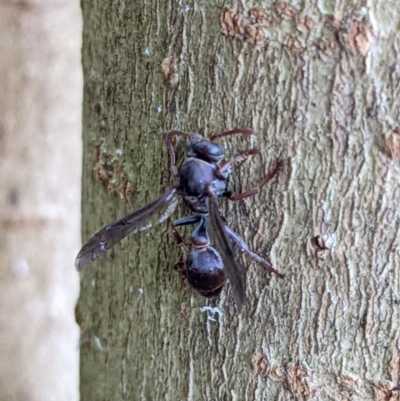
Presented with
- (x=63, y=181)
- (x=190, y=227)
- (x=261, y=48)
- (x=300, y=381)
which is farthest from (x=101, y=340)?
(x=63, y=181)

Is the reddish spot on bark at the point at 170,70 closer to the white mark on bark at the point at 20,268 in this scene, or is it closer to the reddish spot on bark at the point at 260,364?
the reddish spot on bark at the point at 260,364

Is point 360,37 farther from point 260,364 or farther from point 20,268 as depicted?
point 20,268

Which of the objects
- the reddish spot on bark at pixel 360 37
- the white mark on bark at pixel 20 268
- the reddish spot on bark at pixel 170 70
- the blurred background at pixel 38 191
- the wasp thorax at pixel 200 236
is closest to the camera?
the reddish spot on bark at pixel 360 37

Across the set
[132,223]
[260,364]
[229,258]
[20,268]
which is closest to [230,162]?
[229,258]

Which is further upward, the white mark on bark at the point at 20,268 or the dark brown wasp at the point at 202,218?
the dark brown wasp at the point at 202,218

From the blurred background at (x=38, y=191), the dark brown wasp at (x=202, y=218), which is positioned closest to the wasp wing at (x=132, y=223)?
the dark brown wasp at (x=202, y=218)

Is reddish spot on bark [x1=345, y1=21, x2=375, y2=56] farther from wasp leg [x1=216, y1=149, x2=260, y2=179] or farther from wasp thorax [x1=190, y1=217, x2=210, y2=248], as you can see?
wasp thorax [x1=190, y1=217, x2=210, y2=248]

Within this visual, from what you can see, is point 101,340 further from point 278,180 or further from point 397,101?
point 397,101
